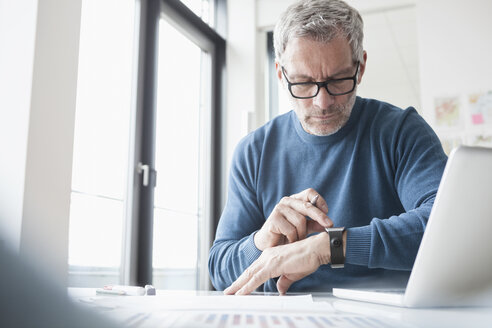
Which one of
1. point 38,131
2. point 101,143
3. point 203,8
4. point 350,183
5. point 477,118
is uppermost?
point 203,8

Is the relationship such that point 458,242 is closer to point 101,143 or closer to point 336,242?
point 336,242

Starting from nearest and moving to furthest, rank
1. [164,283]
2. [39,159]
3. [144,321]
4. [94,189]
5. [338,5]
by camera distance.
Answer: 1. [144,321]
2. [39,159]
3. [338,5]
4. [94,189]
5. [164,283]

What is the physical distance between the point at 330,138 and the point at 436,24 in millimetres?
2262

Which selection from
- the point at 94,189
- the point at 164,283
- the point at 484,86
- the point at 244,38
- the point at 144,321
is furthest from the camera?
the point at 244,38

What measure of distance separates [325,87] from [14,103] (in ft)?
2.52

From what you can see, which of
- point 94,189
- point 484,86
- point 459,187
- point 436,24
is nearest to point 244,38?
point 436,24

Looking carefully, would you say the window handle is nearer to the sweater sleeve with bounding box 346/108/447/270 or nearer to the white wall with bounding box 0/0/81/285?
the white wall with bounding box 0/0/81/285

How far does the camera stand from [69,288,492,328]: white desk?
44cm

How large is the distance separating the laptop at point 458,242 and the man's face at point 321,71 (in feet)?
2.24

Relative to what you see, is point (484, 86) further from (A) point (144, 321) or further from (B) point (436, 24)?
(A) point (144, 321)

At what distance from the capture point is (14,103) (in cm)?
109

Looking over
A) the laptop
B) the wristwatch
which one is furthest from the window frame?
the laptop

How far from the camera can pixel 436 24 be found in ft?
10.2

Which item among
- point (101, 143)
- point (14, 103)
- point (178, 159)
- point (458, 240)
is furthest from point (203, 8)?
point (458, 240)
